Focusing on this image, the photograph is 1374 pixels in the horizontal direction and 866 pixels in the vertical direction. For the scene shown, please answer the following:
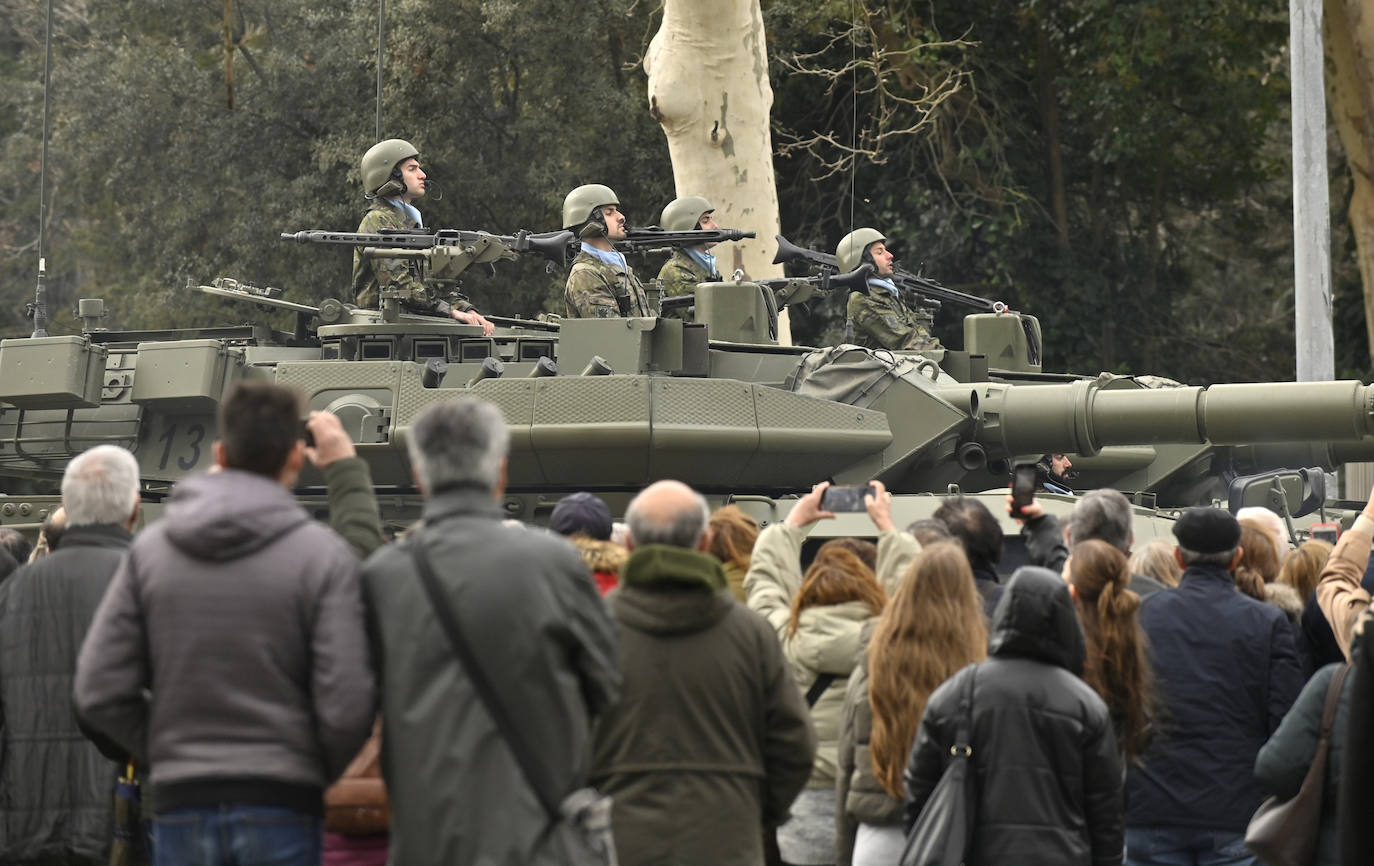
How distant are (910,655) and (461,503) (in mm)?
1748

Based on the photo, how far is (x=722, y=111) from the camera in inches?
699

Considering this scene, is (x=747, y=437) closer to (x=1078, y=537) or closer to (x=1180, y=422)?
(x=1180, y=422)

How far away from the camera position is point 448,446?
15.5 ft

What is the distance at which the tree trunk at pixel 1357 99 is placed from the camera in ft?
72.1

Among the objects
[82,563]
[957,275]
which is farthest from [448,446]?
[957,275]

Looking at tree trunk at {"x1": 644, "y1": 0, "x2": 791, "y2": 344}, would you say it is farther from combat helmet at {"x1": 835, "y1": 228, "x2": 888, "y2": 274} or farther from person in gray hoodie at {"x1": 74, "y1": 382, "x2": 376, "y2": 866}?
person in gray hoodie at {"x1": 74, "y1": 382, "x2": 376, "y2": 866}

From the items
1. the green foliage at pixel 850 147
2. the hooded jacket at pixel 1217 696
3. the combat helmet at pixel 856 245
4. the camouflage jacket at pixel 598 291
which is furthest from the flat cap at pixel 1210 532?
the green foliage at pixel 850 147

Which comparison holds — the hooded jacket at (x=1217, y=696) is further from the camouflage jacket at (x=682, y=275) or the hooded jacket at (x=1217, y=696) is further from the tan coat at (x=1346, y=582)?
the camouflage jacket at (x=682, y=275)

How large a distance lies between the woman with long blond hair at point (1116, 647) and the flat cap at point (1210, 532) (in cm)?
42

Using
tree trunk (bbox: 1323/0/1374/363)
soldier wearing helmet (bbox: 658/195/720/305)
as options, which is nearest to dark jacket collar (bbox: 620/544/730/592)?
soldier wearing helmet (bbox: 658/195/720/305)

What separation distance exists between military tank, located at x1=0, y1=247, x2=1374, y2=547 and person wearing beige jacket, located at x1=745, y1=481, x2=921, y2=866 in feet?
11.5

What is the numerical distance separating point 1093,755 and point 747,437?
5.30m

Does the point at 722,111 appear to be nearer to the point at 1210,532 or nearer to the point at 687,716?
the point at 1210,532

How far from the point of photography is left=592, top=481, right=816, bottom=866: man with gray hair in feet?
17.6
